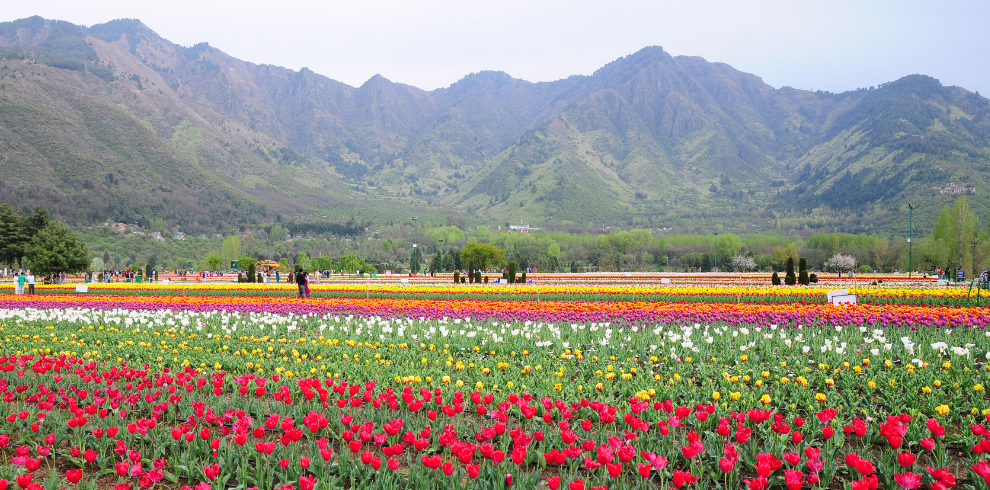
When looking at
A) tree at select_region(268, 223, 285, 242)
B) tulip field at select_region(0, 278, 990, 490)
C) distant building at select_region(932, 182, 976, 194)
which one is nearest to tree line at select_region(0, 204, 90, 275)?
tulip field at select_region(0, 278, 990, 490)

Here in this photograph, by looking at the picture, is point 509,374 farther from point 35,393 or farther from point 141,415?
point 35,393

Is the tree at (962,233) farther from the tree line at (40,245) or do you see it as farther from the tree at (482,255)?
the tree line at (40,245)

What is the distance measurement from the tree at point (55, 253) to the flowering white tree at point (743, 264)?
74.2m

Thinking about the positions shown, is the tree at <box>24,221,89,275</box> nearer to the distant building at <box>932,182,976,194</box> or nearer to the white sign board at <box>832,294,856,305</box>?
the white sign board at <box>832,294,856,305</box>

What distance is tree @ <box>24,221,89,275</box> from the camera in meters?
46.0

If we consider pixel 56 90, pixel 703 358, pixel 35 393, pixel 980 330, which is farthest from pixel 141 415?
pixel 56 90

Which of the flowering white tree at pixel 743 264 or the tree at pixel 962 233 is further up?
the tree at pixel 962 233

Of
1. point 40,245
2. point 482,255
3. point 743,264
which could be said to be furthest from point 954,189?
point 40,245

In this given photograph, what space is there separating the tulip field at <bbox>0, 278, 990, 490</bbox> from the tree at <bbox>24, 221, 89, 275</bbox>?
40169 millimetres

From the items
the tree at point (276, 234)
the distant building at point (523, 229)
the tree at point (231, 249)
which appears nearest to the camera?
the tree at point (231, 249)

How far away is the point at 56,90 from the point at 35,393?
17252 cm

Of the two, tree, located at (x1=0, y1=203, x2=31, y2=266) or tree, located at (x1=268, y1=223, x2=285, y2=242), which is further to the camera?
tree, located at (x1=268, y1=223, x2=285, y2=242)

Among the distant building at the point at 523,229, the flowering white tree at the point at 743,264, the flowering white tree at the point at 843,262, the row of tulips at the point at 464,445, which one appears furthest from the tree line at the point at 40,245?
the distant building at the point at 523,229

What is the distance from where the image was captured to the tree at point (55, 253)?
46.0 meters
